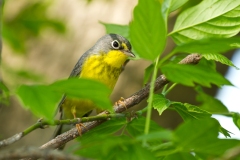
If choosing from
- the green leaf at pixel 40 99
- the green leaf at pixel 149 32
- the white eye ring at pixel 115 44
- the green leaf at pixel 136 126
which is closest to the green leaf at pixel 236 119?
the green leaf at pixel 136 126

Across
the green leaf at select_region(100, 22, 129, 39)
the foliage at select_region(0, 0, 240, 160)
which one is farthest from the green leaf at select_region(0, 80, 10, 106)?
the green leaf at select_region(100, 22, 129, 39)

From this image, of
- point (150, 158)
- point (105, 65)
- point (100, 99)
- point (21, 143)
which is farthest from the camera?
point (21, 143)

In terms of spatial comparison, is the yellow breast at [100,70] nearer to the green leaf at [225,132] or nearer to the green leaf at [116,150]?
the green leaf at [225,132]

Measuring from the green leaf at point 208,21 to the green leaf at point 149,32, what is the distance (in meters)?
0.42

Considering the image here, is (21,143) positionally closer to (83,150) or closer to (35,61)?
(35,61)

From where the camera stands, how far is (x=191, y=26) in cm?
137

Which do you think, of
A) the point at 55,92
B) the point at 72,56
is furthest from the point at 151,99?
the point at 72,56

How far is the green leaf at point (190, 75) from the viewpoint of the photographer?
0.94 m

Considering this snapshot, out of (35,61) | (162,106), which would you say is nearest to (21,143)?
(35,61)

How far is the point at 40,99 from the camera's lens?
0.89 metres

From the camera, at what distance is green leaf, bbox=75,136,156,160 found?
817mm

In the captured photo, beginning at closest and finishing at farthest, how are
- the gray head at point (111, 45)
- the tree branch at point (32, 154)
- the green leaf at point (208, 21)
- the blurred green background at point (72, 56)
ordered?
1. the tree branch at point (32, 154)
2. the green leaf at point (208, 21)
3. the gray head at point (111, 45)
4. the blurred green background at point (72, 56)

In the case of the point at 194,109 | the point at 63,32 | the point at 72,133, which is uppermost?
the point at 63,32

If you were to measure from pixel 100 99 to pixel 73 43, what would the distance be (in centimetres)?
382
